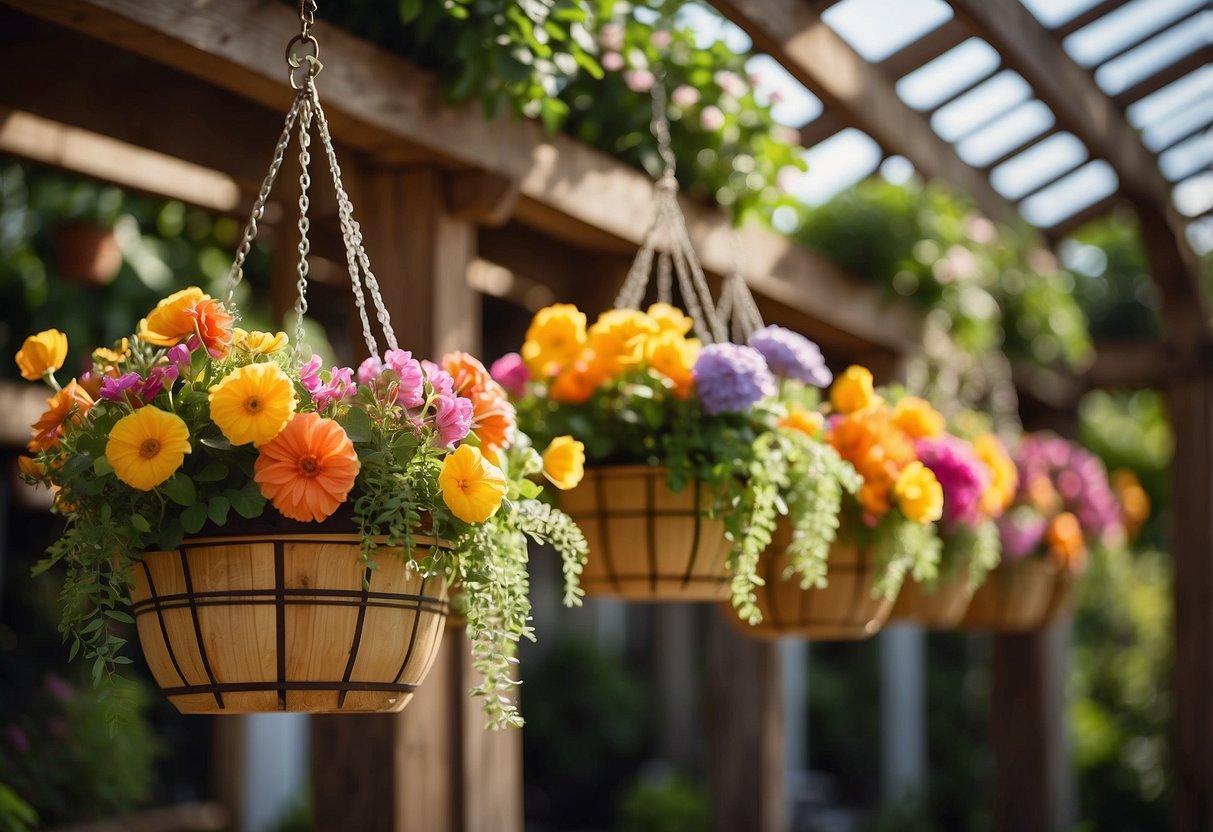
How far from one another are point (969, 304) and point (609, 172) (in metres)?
1.67

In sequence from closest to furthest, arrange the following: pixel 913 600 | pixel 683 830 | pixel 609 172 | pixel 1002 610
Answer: pixel 609 172, pixel 913 600, pixel 1002 610, pixel 683 830

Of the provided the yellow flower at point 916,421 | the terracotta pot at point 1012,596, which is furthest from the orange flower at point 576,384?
the terracotta pot at point 1012,596

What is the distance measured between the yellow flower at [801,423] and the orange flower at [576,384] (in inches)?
12.3

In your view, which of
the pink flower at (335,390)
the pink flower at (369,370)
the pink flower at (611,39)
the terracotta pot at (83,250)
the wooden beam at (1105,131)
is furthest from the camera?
the terracotta pot at (83,250)

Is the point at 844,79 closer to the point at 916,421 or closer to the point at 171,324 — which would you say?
the point at 916,421

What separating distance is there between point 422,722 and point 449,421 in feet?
3.14

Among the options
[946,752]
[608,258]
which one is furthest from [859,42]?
[946,752]

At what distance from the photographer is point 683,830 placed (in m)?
6.52

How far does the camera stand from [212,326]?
1.67 m

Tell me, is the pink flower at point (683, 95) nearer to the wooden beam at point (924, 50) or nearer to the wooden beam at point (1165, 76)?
the wooden beam at point (924, 50)

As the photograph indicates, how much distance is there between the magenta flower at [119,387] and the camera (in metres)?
1.60

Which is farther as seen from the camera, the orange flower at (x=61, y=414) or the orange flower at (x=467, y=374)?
the orange flower at (x=467, y=374)

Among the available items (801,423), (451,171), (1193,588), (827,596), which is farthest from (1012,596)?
(451,171)

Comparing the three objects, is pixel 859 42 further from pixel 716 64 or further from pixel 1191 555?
pixel 1191 555
